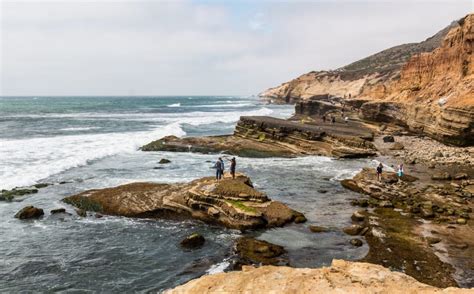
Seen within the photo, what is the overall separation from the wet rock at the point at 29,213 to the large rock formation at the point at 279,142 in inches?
875

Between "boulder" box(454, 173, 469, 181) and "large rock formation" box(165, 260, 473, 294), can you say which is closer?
"large rock formation" box(165, 260, 473, 294)

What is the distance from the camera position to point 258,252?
56.6 feet

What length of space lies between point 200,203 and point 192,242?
366cm

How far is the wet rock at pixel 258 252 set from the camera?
16.5 meters

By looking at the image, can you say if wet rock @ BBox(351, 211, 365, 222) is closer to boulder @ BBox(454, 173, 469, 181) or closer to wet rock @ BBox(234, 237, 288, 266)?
wet rock @ BBox(234, 237, 288, 266)

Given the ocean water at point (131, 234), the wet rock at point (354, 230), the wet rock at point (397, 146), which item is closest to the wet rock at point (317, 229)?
the ocean water at point (131, 234)

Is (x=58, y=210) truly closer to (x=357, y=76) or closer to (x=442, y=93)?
(x=442, y=93)

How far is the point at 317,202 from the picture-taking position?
81.5ft

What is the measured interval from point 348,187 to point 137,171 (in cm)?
1643

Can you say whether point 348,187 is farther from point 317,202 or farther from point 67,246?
point 67,246

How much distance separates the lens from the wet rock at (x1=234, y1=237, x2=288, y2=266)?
650 inches

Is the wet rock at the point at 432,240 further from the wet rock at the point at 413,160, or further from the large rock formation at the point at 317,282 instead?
the wet rock at the point at 413,160

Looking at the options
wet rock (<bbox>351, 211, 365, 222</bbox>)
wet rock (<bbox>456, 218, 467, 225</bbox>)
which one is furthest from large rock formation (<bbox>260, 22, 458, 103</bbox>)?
wet rock (<bbox>351, 211, 365, 222</bbox>)

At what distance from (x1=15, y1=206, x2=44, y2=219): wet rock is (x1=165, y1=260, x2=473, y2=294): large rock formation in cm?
1439
